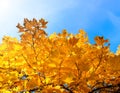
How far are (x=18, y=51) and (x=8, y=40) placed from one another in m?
0.84

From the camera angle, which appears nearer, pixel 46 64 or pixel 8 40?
pixel 46 64

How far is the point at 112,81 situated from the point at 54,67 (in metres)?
2.97

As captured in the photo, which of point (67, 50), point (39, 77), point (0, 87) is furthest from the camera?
point (0, 87)

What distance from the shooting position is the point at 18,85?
23.9 ft

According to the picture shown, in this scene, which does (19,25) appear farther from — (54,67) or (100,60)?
(100,60)

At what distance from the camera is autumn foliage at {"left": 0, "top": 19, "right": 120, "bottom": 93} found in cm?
579

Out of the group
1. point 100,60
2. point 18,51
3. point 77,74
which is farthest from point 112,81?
point 18,51

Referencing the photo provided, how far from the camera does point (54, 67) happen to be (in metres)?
5.83

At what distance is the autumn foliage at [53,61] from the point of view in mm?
5793

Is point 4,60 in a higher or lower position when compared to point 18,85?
higher

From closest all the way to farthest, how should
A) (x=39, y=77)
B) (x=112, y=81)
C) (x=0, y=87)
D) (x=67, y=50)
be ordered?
(x=67, y=50) < (x=39, y=77) < (x=0, y=87) < (x=112, y=81)

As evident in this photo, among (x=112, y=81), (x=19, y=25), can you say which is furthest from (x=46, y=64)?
(x=112, y=81)

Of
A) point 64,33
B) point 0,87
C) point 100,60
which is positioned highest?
point 64,33

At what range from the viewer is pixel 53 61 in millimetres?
5723
